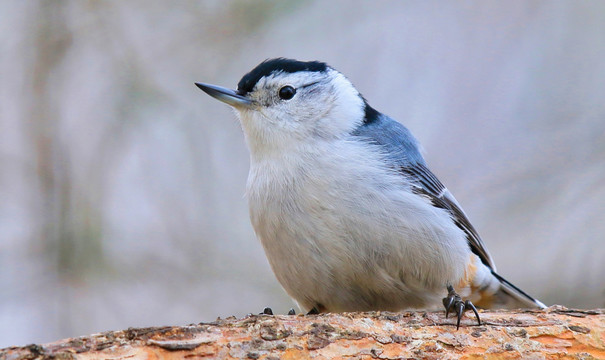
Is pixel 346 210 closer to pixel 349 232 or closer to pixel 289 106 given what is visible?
pixel 349 232

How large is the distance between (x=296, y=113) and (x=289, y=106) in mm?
52

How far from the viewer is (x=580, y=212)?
438 cm

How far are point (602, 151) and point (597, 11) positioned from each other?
1.11 meters

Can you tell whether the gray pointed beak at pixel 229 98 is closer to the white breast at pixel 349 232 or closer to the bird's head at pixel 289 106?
the bird's head at pixel 289 106

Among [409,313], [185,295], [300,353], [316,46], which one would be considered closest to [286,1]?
[316,46]

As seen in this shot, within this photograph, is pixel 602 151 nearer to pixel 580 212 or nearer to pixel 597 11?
pixel 580 212

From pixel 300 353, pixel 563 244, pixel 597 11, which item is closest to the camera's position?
pixel 300 353

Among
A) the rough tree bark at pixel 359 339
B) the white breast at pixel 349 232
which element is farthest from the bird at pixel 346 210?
the rough tree bark at pixel 359 339

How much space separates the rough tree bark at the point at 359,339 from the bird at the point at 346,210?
19 cm

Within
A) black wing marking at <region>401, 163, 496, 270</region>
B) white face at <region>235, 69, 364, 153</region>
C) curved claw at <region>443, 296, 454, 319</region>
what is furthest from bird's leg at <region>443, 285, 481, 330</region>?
white face at <region>235, 69, 364, 153</region>

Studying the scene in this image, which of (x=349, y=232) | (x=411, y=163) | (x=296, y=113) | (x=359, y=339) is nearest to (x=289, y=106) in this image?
(x=296, y=113)

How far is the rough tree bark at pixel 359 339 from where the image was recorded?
6.28ft

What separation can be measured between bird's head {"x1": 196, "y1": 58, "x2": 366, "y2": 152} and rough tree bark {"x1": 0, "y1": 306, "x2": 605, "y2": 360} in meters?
0.99

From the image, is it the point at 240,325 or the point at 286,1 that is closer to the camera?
the point at 240,325
